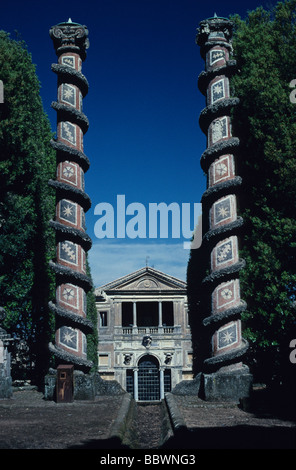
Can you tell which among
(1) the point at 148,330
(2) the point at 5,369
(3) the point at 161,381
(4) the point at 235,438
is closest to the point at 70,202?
(2) the point at 5,369

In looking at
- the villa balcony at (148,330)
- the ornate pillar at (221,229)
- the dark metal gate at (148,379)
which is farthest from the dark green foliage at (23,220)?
the dark metal gate at (148,379)

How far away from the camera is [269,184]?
12.1 metres

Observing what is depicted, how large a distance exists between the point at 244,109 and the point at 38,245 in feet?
27.8

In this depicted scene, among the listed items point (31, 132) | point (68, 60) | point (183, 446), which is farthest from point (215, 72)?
point (183, 446)

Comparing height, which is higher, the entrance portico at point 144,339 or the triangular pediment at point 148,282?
the triangular pediment at point 148,282

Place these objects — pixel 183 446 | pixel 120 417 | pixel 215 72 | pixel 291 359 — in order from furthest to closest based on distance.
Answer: pixel 215 72 < pixel 291 359 < pixel 120 417 < pixel 183 446

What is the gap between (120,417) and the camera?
314 inches

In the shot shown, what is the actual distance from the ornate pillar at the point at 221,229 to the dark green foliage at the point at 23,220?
21.8 feet

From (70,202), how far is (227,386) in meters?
6.10

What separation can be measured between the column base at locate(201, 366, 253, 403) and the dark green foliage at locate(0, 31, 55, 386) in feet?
22.5

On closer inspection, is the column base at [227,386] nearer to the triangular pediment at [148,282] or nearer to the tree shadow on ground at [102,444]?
the tree shadow on ground at [102,444]

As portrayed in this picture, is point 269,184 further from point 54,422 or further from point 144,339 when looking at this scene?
point 144,339

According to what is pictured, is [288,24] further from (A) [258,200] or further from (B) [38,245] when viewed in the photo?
(B) [38,245]

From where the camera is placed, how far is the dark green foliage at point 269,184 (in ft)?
37.7
